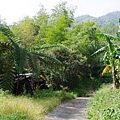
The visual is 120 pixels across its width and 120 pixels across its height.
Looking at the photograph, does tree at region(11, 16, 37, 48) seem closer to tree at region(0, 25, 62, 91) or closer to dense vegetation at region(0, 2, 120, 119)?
dense vegetation at region(0, 2, 120, 119)

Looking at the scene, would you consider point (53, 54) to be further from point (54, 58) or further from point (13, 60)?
point (13, 60)

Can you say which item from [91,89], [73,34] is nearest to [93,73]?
[91,89]

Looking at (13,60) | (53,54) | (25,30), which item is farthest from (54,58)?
(25,30)

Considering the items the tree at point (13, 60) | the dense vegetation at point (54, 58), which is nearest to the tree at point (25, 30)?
the dense vegetation at point (54, 58)

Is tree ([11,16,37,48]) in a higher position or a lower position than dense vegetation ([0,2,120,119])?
higher

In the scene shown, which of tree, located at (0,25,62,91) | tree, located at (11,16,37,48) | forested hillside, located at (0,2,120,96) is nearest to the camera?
tree, located at (0,25,62,91)

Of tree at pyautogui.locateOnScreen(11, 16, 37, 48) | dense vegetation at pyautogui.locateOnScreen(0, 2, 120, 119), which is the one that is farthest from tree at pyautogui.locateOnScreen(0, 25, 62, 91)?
tree at pyautogui.locateOnScreen(11, 16, 37, 48)

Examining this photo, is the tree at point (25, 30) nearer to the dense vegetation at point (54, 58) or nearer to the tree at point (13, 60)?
the dense vegetation at point (54, 58)

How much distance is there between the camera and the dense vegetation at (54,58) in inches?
530

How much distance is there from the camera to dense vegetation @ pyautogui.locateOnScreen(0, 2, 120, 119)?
13.5 metres

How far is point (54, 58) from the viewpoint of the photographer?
49.2ft

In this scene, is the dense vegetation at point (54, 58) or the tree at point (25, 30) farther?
the tree at point (25, 30)

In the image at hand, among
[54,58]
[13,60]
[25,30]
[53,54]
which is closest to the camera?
Result: [13,60]

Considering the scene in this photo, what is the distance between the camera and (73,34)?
23.9m
